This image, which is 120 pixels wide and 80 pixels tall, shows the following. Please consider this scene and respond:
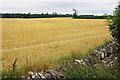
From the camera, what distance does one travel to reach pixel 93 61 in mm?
Answer: 5262

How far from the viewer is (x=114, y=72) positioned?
15.8 ft

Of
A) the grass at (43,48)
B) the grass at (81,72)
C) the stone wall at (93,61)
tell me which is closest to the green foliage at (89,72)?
A: the grass at (81,72)

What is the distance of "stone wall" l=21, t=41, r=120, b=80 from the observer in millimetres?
4277

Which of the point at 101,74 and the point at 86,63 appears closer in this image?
the point at 101,74

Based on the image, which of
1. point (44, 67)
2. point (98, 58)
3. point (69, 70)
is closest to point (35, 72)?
point (44, 67)

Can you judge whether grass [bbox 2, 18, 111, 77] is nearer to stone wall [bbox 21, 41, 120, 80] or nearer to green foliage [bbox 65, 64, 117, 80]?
stone wall [bbox 21, 41, 120, 80]

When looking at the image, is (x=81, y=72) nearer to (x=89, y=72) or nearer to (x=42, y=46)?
(x=89, y=72)

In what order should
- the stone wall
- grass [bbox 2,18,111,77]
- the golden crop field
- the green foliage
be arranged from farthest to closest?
the golden crop field
grass [bbox 2,18,111,77]
the green foliage
the stone wall

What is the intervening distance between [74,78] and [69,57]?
1.53 m

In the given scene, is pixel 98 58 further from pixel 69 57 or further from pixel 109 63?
pixel 69 57

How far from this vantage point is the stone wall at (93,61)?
14.0 feet

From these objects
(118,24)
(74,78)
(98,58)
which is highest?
(118,24)

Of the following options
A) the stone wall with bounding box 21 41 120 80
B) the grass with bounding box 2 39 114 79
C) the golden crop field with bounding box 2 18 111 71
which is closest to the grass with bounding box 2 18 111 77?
the golden crop field with bounding box 2 18 111 71

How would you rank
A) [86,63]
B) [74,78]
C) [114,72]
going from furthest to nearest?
1. [86,63]
2. [114,72]
3. [74,78]
